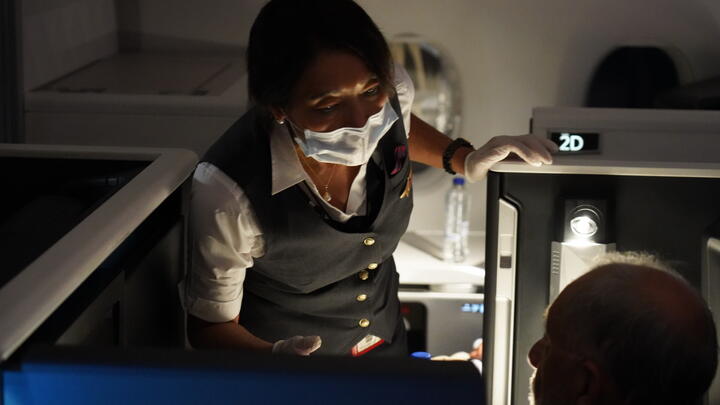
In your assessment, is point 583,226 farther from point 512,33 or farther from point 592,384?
point 512,33

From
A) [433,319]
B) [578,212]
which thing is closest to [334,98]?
[578,212]

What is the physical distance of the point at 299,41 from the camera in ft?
4.74

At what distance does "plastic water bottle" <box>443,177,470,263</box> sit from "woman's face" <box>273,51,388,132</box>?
5.05 ft

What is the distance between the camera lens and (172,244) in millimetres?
1608

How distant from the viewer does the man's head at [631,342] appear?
992mm

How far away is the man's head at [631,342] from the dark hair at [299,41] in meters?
0.56

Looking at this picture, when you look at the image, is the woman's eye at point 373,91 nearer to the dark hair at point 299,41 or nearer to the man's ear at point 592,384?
the dark hair at point 299,41

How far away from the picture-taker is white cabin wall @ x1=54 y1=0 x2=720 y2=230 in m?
3.17

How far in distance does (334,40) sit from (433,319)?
158 centimetres

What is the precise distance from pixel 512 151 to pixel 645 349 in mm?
610

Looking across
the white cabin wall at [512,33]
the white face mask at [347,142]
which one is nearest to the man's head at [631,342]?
the white face mask at [347,142]

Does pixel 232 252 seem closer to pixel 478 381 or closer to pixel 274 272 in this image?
pixel 274 272

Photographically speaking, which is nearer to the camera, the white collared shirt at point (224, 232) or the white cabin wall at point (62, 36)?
the white collared shirt at point (224, 232)

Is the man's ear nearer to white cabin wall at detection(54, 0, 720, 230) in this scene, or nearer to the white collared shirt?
the white collared shirt
